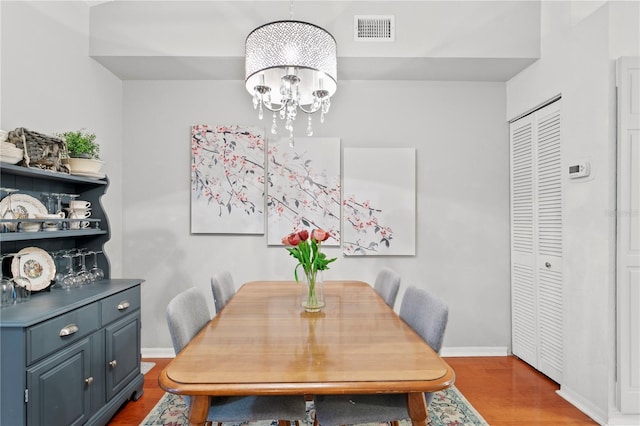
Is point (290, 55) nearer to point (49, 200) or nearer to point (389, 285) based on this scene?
point (389, 285)

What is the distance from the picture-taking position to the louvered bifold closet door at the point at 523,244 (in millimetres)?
3078

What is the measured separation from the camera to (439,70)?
10.5 feet

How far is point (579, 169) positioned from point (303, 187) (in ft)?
6.79

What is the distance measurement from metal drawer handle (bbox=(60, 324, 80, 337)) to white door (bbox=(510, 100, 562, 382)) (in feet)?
10.2

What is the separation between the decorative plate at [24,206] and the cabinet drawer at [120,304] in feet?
2.08

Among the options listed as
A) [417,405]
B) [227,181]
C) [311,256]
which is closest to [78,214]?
[227,181]

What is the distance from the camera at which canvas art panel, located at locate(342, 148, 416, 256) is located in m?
3.36

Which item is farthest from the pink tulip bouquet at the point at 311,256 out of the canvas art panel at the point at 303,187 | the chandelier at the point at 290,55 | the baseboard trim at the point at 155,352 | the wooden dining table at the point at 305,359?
the baseboard trim at the point at 155,352

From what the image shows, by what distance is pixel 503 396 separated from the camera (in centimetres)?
260

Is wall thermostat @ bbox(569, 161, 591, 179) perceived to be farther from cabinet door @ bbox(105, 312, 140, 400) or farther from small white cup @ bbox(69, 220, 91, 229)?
small white cup @ bbox(69, 220, 91, 229)

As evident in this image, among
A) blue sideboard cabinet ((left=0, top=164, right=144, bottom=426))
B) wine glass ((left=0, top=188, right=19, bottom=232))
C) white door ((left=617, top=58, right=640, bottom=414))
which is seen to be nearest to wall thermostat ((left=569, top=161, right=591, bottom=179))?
white door ((left=617, top=58, right=640, bottom=414))

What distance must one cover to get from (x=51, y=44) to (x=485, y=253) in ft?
12.5

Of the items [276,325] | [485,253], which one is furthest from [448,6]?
[276,325]

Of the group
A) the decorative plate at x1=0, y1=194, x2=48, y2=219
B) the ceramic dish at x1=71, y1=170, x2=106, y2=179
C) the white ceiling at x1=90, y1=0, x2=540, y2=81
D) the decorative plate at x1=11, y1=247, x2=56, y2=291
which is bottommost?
the decorative plate at x1=11, y1=247, x2=56, y2=291
